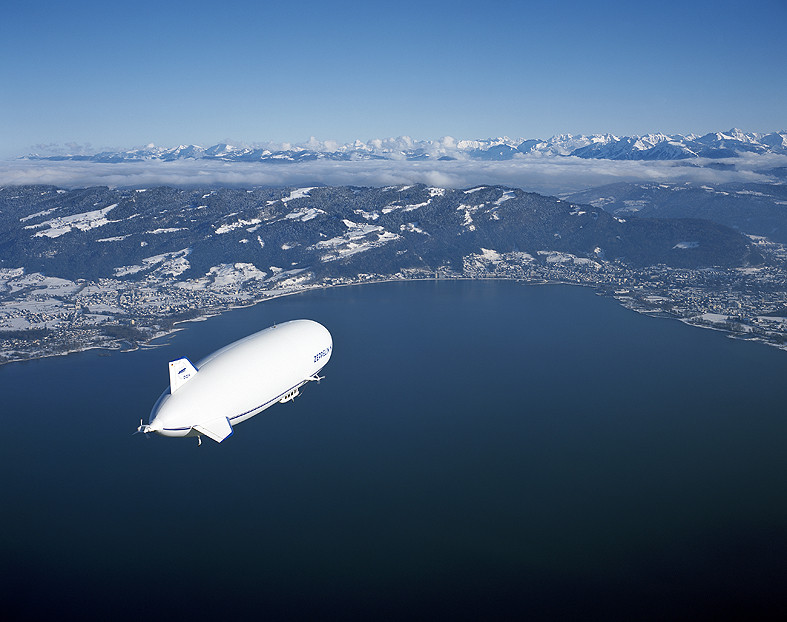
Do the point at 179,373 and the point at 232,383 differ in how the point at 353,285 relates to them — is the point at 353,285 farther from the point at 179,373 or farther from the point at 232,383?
the point at 179,373

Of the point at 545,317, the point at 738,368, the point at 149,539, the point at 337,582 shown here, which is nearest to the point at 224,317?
the point at 545,317

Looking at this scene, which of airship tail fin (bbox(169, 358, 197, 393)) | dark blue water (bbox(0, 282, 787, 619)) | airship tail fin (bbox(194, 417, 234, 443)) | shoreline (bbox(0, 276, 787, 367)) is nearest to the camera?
airship tail fin (bbox(194, 417, 234, 443))

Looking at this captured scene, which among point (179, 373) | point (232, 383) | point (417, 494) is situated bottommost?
point (417, 494)

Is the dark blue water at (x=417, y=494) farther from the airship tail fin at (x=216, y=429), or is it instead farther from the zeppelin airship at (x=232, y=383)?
the airship tail fin at (x=216, y=429)

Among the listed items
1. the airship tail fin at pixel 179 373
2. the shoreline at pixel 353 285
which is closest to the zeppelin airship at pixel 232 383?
the airship tail fin at pixel 179 373

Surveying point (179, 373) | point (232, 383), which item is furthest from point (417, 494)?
point (179, 373)

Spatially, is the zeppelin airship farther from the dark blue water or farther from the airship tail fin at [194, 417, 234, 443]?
the dark blue water

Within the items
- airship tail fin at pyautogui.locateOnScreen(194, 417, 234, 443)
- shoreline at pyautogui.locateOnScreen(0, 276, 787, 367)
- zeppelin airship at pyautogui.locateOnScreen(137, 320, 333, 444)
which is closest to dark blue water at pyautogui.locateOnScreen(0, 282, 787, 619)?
shoreline at pyautogui.locateOnScreen(0, 276, 787, 367)
